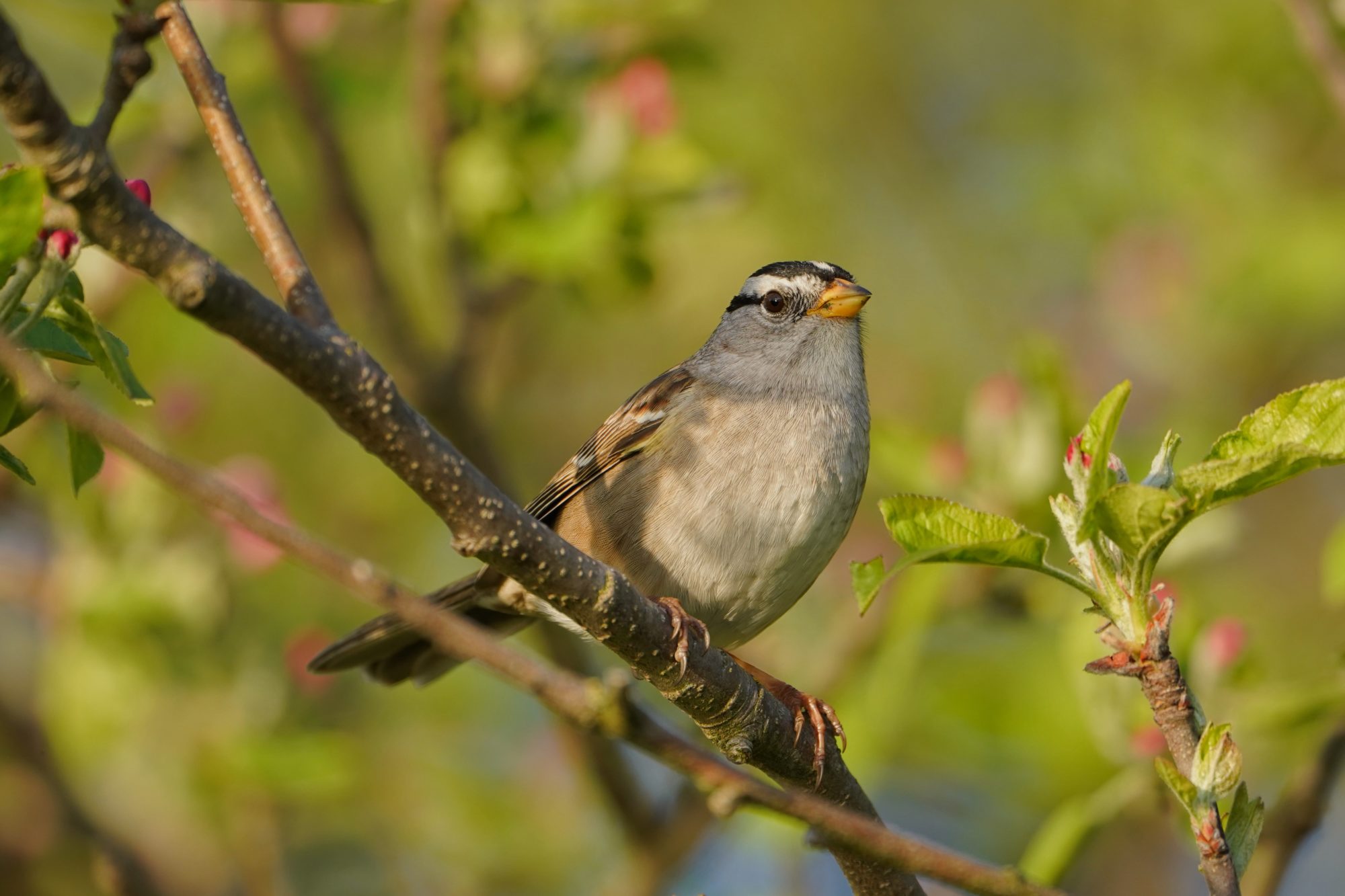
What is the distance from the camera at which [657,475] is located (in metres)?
4.15

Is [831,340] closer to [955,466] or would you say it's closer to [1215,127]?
[955,466]

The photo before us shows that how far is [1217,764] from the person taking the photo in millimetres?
2189

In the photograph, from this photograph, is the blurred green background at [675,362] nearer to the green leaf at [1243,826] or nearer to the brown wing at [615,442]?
the brown wing at [615,442]

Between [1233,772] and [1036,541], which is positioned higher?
[1036,541]

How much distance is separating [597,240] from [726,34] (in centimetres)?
391

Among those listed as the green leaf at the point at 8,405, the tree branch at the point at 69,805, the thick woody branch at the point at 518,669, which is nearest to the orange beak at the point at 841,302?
the tree branch at the point at 69,805

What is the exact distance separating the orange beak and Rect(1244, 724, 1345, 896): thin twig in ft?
6.36

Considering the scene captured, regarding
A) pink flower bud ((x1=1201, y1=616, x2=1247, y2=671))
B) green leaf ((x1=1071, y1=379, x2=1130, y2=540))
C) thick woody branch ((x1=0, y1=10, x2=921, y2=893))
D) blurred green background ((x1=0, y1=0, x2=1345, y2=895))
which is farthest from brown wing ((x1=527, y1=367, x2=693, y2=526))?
green leaf ((x1=1071, y1=379, x2=1130, y2=540))

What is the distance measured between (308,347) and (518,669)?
2.02 feet

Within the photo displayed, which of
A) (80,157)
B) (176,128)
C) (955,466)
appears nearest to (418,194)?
(176,128)

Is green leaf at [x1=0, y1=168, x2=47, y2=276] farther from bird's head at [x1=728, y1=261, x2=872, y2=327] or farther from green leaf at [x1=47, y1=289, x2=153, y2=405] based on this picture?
bird's head at [x1=728, y1=261, x2=872, y2=327]

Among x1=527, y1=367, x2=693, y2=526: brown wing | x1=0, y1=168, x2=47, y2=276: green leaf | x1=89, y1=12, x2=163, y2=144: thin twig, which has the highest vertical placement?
x1=89, y1=12, x2=163, y2=144: thin twig

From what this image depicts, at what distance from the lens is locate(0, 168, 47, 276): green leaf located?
1.79 m

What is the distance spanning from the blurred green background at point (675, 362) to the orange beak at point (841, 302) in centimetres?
44
